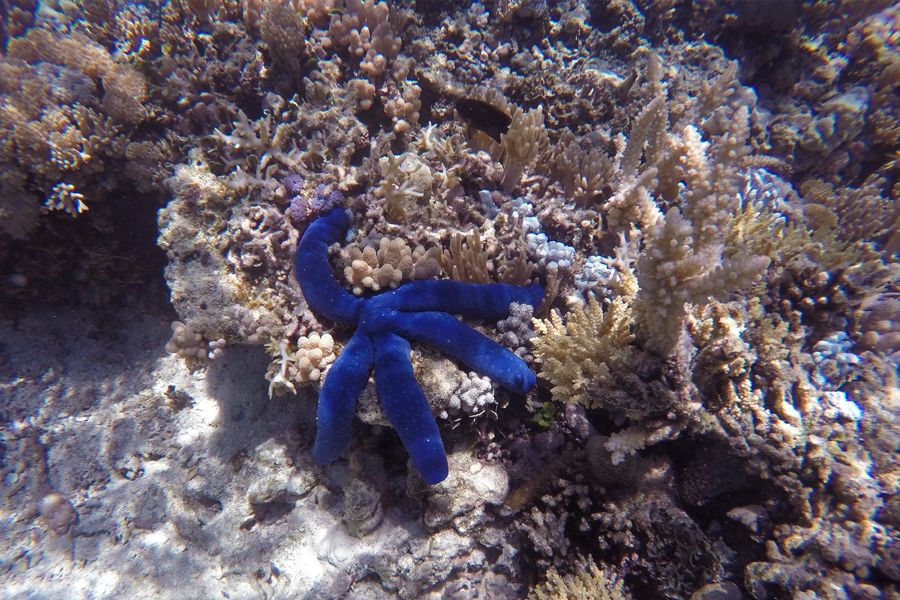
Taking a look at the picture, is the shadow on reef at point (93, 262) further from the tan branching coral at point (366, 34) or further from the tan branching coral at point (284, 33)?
the tan branching coral at point (366, 34)

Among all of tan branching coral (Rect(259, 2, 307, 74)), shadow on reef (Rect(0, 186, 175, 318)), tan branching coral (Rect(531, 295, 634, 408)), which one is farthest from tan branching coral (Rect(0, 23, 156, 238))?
tan branching coral (Rect(531, 295, 634, 408))

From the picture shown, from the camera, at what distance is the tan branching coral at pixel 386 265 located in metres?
3.88

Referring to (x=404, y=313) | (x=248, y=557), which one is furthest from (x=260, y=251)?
(x=248, y=557)

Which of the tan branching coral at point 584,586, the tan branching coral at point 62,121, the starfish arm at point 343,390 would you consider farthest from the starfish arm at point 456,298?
the tan branching coral at point 62,121

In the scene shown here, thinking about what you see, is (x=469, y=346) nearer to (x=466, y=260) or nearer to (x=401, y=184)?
(x=466, y=260)

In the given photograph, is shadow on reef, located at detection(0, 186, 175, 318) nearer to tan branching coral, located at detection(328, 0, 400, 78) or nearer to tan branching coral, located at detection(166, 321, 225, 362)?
tan branching coral, located at detection(166, 321, 225, 362)

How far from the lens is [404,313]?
376 cm

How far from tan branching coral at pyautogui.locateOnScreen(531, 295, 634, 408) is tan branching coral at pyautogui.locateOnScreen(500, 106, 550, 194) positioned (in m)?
1.75

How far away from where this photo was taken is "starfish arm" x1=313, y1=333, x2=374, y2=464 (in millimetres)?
3439

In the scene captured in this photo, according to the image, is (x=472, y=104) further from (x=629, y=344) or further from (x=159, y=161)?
(x=159, y=161)

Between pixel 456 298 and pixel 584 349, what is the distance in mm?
1193

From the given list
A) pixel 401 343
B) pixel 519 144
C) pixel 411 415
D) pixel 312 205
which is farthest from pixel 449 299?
pixel 519 144

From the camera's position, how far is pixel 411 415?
333cm

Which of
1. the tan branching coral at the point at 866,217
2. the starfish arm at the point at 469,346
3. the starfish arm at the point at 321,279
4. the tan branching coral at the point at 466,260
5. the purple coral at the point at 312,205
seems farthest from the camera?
the tan branching coral at the point at 866,217
